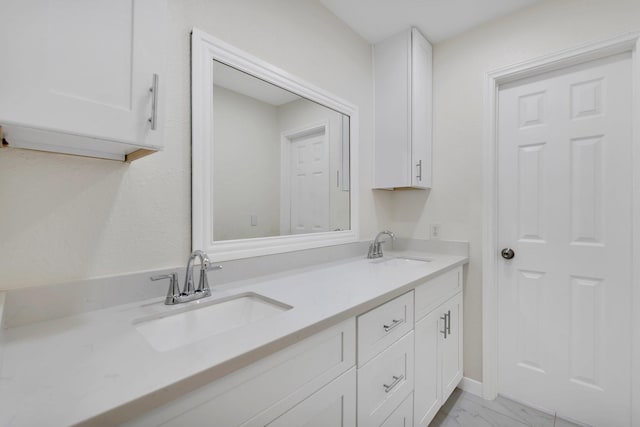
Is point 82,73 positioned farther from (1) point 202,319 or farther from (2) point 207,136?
(1) point 202,319

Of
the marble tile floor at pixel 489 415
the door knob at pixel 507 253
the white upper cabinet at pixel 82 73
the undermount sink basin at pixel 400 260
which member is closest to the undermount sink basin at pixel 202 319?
the white upper cabinet at pixel 82 73

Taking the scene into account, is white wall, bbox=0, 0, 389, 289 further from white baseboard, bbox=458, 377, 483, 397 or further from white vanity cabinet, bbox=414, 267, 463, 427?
white baseboard, bbox=458, 377, 483, 397

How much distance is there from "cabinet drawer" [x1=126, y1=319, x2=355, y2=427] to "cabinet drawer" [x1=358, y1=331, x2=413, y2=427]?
0.13 metres

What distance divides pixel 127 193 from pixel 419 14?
1.95m

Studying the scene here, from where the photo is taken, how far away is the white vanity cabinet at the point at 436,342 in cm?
139

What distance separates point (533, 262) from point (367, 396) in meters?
1.42

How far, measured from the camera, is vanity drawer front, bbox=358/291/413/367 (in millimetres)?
1010

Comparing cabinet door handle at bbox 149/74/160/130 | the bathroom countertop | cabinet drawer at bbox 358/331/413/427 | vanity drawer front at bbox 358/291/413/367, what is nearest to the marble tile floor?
cabinet drawer at bbox 358/331/413/427

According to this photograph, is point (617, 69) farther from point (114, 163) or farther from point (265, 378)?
point (114, 163)

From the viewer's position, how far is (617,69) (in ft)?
5.06

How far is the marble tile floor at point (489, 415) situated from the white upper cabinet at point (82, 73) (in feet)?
6.60

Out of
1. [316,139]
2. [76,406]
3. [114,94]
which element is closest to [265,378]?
[76,406]

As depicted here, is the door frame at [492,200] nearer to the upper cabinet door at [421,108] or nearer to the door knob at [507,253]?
the door knob at [507,253]

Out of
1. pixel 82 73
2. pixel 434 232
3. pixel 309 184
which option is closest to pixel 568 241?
pixel 434 232
